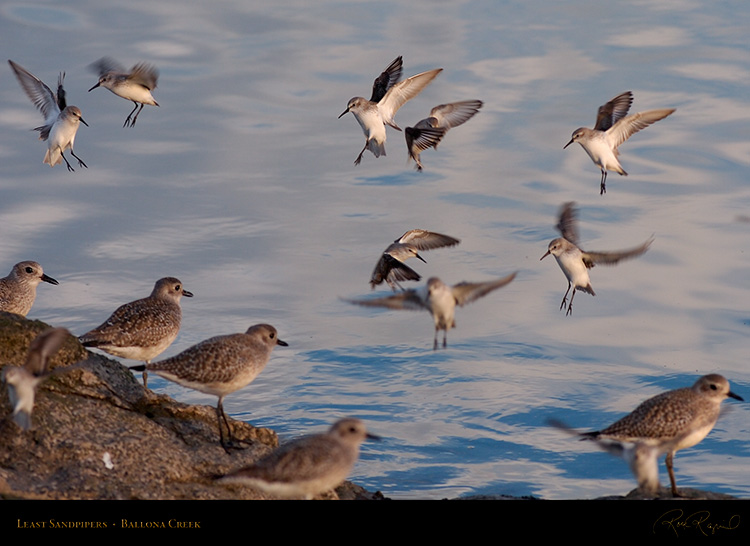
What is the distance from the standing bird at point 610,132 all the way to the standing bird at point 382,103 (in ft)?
9.04

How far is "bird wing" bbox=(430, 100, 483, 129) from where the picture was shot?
1775cm

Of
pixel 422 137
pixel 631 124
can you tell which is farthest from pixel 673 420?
pixel 422 137

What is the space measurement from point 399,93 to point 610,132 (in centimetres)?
356

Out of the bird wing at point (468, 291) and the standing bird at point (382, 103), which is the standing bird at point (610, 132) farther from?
the bird wing at point (468, 291)

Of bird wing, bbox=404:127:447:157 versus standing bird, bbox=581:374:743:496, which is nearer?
standing bird, bbox=581:374:743:496

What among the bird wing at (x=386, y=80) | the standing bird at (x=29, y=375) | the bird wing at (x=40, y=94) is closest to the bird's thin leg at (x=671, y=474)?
the standing bird at (x=29, y=375)

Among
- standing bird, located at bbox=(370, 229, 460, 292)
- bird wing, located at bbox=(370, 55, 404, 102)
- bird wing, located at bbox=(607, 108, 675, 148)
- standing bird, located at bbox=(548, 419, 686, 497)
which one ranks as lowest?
standing bird, located at bbox=(548, 419, 686, 497)

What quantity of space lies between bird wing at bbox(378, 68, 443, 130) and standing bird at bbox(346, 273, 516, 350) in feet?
21.7

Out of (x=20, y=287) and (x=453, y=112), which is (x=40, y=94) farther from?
(x=453, y=112)

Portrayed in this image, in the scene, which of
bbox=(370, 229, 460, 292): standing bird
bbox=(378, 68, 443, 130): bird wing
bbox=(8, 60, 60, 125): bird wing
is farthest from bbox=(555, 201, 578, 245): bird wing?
bbox=(8, 60, 60, 125): bird wing

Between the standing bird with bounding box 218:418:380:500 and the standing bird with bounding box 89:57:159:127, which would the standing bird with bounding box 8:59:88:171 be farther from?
the standing bird with bounding box 218:418:380:500

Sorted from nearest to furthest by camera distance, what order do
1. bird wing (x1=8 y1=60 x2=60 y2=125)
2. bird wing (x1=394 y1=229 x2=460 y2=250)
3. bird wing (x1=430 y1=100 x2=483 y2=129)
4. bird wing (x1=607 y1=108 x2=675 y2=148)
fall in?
bird wing (x1=394 y1=229 x2=460 y2=250) → bird wing (x1=607 y1=108 x2=675 y2=148) → bird wing (x1=8 y1=60 x2=60 y2=125) → bird wing (x1=430 y1=100 x2=483 y2=129)

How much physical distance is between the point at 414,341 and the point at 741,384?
6.00 metres

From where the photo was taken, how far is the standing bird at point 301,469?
26.2 feet
